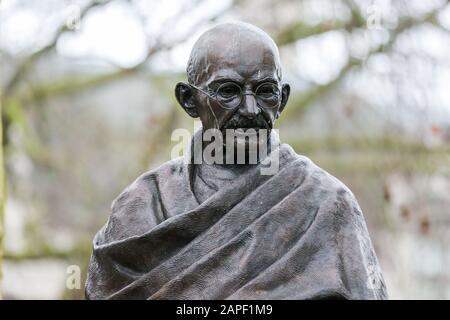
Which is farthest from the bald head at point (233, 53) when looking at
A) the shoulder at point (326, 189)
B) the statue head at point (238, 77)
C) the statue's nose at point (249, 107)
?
the shoulder at point (326, 189)

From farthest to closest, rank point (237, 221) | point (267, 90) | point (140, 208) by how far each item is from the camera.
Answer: point (140, 208) → point (267, 90) → point (237, 221)

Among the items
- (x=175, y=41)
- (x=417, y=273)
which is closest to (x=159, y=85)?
(x=175, y=41)

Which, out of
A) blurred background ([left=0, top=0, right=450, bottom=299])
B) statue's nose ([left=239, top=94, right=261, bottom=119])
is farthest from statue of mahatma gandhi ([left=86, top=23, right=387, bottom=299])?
blurred background ([left=0, top=0, right=450, bottom=299])

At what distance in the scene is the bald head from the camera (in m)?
5.84

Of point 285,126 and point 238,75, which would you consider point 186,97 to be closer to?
point 238,75

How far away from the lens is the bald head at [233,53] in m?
5.84

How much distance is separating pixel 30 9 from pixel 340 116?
328 centimetres

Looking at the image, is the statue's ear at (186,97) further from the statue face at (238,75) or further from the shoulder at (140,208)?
the shoulder at (140,208)

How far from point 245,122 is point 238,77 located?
0.20 meters

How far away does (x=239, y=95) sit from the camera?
586 centimetres

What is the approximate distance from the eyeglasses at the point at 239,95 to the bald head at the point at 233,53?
0.21 feet

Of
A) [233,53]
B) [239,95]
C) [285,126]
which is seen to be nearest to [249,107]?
[239,95]

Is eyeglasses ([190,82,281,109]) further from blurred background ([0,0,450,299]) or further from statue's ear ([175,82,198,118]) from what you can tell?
blurred background ([0,0,450,299])

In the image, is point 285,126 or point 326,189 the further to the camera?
Result: point 285,126
